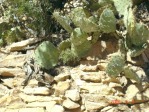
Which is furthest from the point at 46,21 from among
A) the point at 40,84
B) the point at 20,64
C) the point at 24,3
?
the point at 40,84

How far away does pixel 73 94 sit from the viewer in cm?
583

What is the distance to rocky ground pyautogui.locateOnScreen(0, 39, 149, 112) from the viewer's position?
573cm

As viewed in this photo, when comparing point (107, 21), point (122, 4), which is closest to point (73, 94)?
point (107, 21)

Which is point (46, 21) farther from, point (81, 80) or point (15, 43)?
point (81, 80)

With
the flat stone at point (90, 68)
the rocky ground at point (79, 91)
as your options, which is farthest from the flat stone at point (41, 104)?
the flat stone at point (90, 68)

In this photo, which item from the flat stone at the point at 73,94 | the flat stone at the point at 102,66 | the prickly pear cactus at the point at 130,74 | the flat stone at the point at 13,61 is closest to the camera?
the prickly pear cactus at the point at 130,74

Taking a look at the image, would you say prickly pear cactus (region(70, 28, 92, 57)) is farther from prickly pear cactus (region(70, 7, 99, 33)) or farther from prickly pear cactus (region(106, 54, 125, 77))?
prickly pear cactus (region(106, 54, 125, 77))

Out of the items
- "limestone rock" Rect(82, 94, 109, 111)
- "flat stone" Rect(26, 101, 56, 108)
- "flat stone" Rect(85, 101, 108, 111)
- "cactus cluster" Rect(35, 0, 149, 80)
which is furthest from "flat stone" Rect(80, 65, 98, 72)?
"flat stone" Rect(26, 101, 56, 108)

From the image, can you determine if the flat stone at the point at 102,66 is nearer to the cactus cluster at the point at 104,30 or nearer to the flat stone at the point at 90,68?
the flat stone at the point at 90,68

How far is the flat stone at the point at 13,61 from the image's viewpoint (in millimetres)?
6678

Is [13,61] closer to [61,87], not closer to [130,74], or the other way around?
[61,87]

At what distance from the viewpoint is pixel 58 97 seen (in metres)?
5.91

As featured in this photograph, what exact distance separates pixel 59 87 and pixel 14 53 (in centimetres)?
138

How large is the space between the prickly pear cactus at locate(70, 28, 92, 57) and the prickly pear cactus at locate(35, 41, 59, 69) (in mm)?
338
